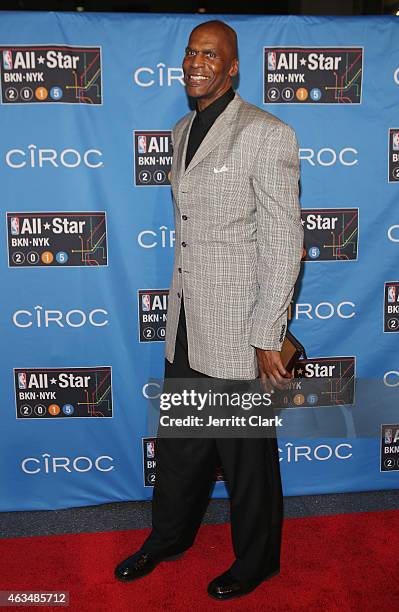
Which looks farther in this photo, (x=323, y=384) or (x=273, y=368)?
(x=323, y=384)

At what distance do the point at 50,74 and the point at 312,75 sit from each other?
1047 mm

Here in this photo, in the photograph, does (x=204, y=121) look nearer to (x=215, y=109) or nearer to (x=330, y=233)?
(x=215, y=109)

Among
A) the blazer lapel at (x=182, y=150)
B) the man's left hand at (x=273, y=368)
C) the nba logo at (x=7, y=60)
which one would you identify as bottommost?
the man's left hand at (x=273, y=368)

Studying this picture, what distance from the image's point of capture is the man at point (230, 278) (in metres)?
1.97

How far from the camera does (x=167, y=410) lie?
2.43m

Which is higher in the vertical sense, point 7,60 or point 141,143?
point 7,60

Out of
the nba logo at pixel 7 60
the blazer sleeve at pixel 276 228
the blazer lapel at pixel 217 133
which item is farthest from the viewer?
the nba logo at pixel 7 60

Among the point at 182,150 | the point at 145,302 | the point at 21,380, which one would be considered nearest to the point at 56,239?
the point at 145,302

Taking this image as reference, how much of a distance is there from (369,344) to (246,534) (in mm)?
1097

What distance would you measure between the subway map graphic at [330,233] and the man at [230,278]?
753mm

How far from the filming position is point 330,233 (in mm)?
2807

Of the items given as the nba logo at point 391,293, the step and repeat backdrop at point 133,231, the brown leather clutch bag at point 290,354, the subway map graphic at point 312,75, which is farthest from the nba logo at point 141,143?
the nba logo at point 391,293

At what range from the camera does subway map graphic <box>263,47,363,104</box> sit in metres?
2.65

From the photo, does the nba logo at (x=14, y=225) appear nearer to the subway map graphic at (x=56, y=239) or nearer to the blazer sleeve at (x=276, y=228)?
the subway map graphic at (x=56, y=239)
